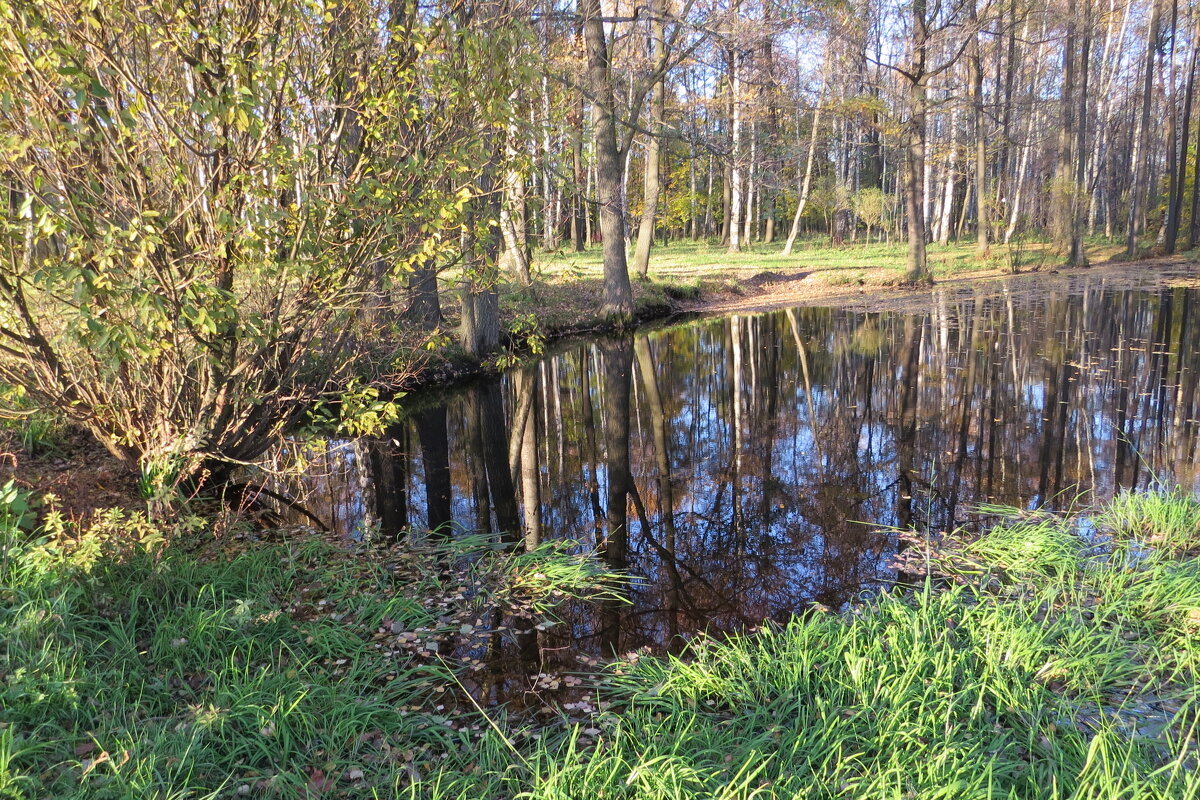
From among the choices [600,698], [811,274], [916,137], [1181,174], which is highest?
[916,137]

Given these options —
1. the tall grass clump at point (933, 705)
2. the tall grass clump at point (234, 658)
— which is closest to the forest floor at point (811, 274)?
the tall grass clump at point (234, 658)

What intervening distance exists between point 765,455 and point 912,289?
721 inches

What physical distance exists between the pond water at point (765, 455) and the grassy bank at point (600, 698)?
0.97 m

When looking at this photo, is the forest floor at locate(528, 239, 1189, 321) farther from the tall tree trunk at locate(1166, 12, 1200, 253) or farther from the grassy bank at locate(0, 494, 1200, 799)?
the grassy bank at locate(0, 494, 1200, 799)

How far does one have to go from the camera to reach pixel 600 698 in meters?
4.05

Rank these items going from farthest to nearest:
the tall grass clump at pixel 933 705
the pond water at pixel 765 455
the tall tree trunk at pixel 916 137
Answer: the tall tree trunk at pixel 916 137
the pond water at pixel 765 455
the tall grass clump at pixel 933 705

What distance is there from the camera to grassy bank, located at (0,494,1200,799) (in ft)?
9.75

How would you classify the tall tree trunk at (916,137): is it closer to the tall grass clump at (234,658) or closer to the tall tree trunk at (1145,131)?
the tall tree trunk at (1145,131)

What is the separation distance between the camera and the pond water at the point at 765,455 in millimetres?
5797

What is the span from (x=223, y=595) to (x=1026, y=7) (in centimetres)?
2778

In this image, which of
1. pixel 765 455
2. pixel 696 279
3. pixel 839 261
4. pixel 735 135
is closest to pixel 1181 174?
pixel 839 261

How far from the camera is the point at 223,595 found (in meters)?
4.36

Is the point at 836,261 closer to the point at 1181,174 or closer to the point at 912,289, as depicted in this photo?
the point at 912,289

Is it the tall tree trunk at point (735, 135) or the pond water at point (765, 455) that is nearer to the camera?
the pond water at point (765, 455)
